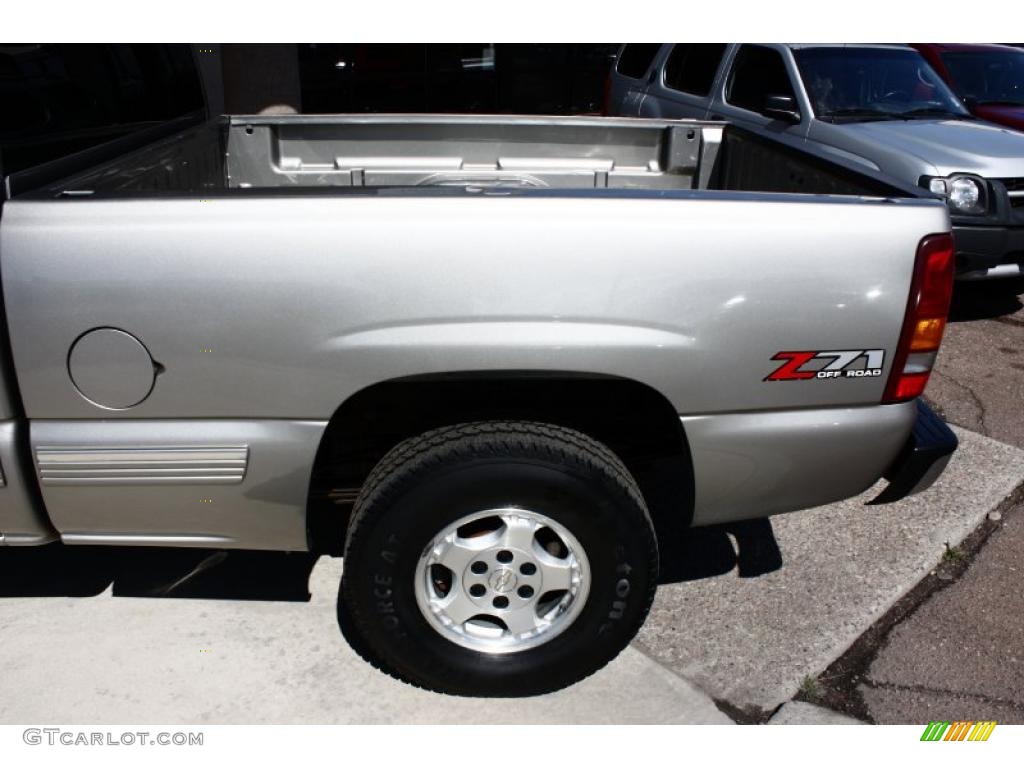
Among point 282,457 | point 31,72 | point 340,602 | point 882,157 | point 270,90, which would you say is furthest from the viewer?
point 270,90

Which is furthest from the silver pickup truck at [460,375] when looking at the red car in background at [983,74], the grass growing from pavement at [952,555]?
Result: the red car in background at [983,74]

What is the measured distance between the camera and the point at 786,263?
2.28 meters

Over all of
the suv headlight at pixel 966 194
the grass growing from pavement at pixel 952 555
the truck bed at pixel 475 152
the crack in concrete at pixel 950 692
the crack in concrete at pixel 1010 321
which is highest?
the truck bed at pixel 475 152

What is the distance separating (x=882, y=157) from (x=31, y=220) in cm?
499

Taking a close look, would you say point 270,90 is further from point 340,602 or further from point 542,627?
point 542,627

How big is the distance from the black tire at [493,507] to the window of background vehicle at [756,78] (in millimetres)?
4914

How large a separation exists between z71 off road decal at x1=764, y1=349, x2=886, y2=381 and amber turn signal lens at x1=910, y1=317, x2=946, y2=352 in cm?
9

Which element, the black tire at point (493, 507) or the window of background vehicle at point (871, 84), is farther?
the window of background vehicle at point (871, 84)

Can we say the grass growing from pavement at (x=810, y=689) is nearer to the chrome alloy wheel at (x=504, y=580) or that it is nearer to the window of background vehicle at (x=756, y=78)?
the chrome alloy wheel at (x=504, y=580)

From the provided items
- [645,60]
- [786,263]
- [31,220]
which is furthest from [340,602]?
[645,60]

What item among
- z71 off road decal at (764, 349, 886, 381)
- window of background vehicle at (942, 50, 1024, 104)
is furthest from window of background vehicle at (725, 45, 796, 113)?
z71 off road decal at (764, 349, 886, 381)

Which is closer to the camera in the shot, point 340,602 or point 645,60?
point 340,602

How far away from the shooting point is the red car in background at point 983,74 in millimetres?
7695

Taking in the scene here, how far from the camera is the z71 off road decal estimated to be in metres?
2.37
